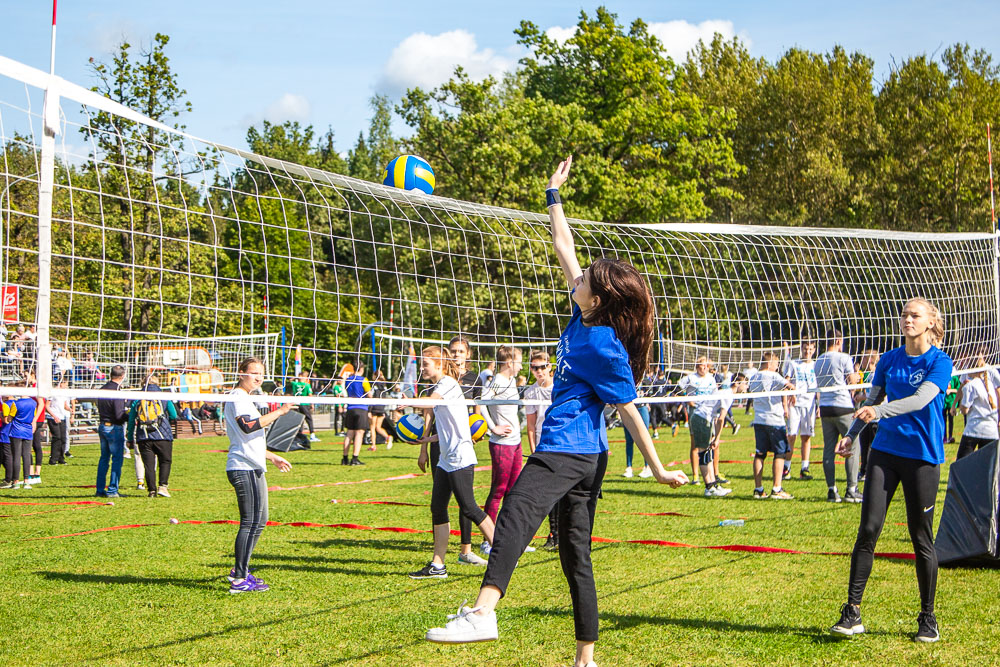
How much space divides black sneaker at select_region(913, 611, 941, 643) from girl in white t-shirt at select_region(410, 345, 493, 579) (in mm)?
3491

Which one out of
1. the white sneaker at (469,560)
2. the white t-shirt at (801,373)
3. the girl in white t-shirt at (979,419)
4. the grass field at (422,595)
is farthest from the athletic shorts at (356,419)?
the girl in white t-shirt at (979,419)

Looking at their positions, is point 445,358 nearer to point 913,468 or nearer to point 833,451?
point 913,468

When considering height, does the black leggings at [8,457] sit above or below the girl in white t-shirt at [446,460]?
below

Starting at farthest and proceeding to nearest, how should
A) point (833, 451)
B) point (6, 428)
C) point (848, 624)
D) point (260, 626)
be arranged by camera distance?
point (6, 428)
point (833, 451)
point (260, 626)
point (848, 624)

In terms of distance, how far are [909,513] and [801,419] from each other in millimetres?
8500

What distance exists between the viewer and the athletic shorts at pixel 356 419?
17.3 metres

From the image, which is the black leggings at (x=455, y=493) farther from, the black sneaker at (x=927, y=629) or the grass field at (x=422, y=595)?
the black sneaker at (x=927, y=629)

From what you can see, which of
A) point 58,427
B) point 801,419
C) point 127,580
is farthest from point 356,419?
point 127,580

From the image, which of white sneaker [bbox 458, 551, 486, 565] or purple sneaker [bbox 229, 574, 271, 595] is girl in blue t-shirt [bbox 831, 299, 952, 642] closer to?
white sneaker [bbox 458, 551, 486, 565]

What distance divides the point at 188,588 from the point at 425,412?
250cm

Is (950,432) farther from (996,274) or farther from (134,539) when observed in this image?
(134,539)

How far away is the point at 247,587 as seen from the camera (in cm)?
693

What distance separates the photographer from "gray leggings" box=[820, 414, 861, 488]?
1119 cm

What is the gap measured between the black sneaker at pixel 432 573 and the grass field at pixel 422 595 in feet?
0.45
